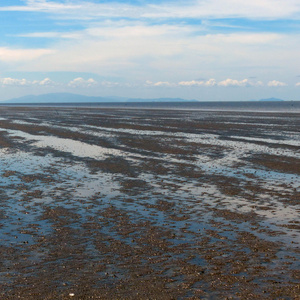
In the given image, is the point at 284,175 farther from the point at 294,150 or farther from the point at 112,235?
the point at 112,235

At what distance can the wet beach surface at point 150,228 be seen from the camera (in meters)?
8.41

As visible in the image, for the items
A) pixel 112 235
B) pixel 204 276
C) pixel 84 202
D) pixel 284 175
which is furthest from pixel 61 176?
pixel 204 276

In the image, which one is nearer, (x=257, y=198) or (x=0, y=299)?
(x=0, y=299)

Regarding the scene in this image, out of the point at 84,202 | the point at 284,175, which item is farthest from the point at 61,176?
the point at 284,175

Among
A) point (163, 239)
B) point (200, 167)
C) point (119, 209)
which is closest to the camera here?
point (163, 239)

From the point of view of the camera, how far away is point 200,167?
78.3 feet

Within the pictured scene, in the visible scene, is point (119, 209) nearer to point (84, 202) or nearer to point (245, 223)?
point (84, 202)

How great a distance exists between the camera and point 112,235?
462 inches

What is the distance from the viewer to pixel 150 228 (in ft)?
40.7

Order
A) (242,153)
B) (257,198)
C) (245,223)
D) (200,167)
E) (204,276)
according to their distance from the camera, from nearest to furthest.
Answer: (204,276) < (245,223) < (257,198) < (200,167) < (242,153)

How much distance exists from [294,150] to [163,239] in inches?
875

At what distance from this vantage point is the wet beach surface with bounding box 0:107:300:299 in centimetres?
841

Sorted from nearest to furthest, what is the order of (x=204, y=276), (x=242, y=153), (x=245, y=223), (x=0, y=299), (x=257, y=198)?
(x=0, y=299)
(x=204, y=276)
(x=245, y=223)
(x=257, y=198)
(x=242, y=153)

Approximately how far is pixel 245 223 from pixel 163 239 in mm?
3079
